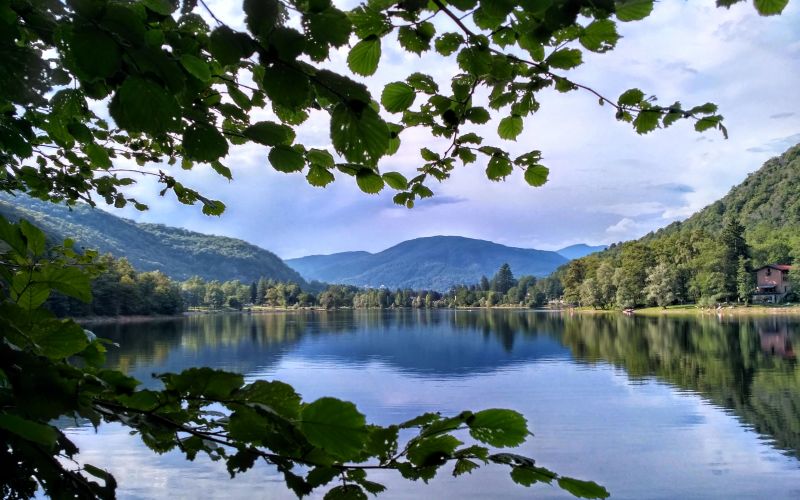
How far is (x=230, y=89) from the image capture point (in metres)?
2.15

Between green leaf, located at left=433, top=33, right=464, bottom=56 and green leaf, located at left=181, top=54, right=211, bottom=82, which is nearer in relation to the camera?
green leaf, located at left=181, top=54, right=211, bottom=82

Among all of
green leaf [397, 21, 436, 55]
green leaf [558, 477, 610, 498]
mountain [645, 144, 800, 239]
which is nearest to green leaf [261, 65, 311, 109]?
green leaf [397, 21, 436, 55]

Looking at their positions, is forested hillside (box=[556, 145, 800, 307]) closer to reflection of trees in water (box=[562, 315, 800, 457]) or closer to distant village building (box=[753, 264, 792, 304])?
distant village building (box=[753, 264, 792, 304])

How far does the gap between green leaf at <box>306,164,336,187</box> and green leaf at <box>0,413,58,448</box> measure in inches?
58.2

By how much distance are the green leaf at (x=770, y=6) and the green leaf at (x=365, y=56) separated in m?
1.11

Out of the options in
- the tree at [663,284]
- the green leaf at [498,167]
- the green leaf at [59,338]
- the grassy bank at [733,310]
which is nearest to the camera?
the green leaf at [59,338]

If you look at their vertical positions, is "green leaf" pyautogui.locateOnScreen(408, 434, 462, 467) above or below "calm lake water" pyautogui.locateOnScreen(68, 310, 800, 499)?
above

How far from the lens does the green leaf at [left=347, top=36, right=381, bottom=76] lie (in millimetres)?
1516

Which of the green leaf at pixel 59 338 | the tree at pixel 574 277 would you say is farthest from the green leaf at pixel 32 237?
the tree at pixel 574 277

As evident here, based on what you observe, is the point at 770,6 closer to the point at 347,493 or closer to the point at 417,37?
the point at 417,37

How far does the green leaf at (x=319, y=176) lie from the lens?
2146mm

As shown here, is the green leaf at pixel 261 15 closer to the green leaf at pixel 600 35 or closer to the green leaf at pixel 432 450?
the green leaf at pixel 432 450

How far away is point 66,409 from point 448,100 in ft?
6.72

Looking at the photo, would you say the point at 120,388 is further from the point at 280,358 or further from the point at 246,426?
the point at 280,358
